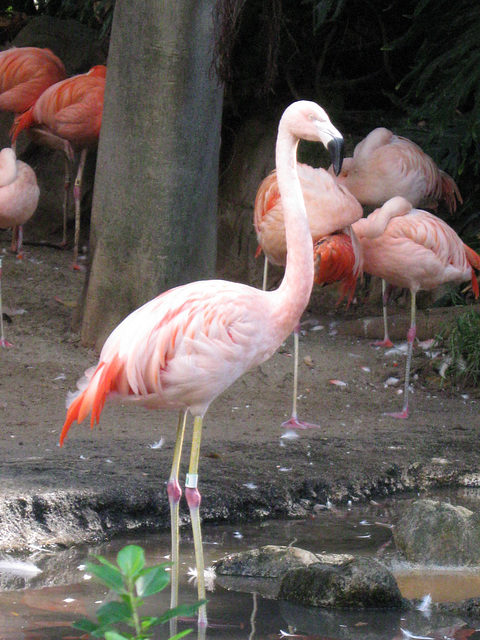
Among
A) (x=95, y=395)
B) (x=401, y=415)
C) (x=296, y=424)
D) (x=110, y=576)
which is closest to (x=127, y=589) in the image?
(x=110, y=576)

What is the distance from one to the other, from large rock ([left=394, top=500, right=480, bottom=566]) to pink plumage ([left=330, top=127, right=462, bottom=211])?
3.42 meters

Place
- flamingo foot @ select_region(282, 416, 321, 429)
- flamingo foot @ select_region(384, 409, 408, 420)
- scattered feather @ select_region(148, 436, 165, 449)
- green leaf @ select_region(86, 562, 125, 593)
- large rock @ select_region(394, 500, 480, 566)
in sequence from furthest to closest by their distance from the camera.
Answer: flamingo foot @ select_region(384, 409, 408, 420) → flamingo foot @ select_region(282, 416, 321, 429) → scattered feather @ select_region(148, 436, 165, 449) → large rock @ select_region(394, 500, 480, 566) → green leaf @ select_region(86, 562, 125, 593)

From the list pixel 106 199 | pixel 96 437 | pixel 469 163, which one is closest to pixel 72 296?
pixel 106 199

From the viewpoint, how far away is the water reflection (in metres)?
2.76

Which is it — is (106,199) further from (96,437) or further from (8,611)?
(8,611)

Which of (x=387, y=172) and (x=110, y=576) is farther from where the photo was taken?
(x=387, y=172)

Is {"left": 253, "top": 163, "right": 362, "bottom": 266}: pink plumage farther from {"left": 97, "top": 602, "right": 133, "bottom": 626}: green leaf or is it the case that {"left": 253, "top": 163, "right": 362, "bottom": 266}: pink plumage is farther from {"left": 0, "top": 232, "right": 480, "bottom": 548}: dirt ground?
{"left": 97, "top": 602, "right": 133, "bottom": 626}: green leaf

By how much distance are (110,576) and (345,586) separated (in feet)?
6.77

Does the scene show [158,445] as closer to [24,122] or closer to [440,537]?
[440,537]

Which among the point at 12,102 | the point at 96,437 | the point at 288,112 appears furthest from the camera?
the point at 12,102

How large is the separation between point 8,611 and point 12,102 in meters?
5.76

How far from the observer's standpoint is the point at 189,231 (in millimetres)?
5848

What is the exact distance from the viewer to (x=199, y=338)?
3006 mm

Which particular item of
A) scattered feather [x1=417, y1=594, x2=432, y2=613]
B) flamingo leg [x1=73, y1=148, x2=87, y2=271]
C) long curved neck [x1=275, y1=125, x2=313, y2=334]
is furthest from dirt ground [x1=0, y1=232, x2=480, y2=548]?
long curved neck [x1=275, y1=125, x2=313, y2=334]
